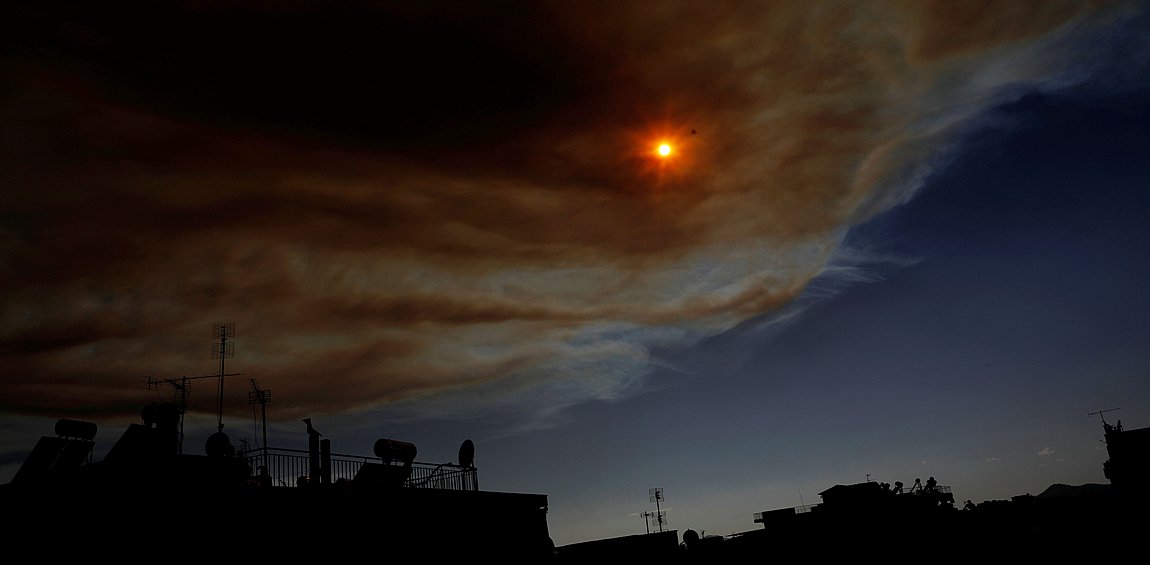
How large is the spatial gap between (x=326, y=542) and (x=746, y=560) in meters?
38.6

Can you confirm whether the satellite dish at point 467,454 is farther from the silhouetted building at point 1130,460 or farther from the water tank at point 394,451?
the silhouetted building at point 1130,460

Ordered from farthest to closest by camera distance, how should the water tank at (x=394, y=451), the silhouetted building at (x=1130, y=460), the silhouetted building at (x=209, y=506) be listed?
the silhouetted building at (x=1130, y=460) < the water tank at (x=394, y=451) < the silhouetted building at (x=209, y=506)

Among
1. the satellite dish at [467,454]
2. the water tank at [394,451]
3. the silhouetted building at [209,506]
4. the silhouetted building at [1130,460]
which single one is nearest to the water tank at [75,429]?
the silhouetted building at [209,506]

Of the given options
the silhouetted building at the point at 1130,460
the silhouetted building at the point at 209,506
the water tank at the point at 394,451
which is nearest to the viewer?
the silhouetted building at the point at 209,506

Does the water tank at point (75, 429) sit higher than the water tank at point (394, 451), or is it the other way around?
the water tank at point (75, 429)

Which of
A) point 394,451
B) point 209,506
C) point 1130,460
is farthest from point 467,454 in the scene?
point 1130,460

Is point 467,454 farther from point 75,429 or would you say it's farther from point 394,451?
point 75,429

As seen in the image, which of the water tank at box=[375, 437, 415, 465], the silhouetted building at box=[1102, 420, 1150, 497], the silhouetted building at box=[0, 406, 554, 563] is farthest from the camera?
the silhouetted building at box=[1102, 420, 1150, 497]

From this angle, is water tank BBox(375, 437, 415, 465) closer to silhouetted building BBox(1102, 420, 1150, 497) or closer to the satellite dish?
the satellite dish

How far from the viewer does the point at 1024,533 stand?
→ 52.2 metres

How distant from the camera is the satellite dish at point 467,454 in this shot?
33500mm

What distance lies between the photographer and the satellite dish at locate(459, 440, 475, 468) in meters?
33.5

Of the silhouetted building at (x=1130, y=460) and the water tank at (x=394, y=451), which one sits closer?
the water tank at (x=394, y=451)

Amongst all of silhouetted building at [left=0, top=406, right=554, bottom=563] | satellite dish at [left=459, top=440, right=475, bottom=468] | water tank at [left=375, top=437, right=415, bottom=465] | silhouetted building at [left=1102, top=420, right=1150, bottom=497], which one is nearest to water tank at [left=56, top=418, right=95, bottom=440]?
silhouetted building at [left=0, top=406, right=554, bottom=563]
